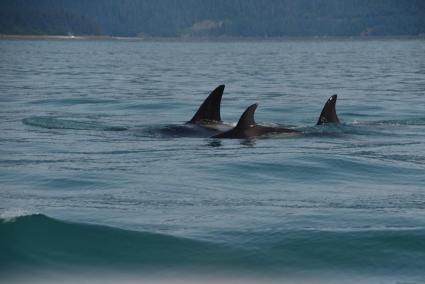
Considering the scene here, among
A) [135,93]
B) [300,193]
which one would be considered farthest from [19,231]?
[135,93]

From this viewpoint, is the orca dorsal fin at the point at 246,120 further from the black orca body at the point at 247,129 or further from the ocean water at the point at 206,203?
the ocean water at the point at 206,203

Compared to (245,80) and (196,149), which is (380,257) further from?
(245,80)

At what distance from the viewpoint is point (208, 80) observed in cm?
4094

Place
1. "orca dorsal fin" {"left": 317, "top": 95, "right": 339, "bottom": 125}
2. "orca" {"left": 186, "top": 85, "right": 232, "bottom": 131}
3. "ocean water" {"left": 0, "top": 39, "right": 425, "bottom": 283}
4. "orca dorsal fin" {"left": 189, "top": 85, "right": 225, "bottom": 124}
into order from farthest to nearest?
"orca dorsal fin" {"left": 317, "top": 95, "right": 339, "bottom": 125}
"orca" {"left": 186, "top": 85, "right": 232, "bottom": 131}
"orca dorsal fin" {"left": 189, "top": 85, "right": 225, "bottom": 124}
"ocean water" {"left": 0, "top": 39, "right": 425, "bottom": 283}

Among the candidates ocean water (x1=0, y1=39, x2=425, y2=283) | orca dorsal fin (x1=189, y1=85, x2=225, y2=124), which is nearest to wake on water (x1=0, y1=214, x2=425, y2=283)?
ocean water (x1=0, y1=39, x2=425, y2=283)

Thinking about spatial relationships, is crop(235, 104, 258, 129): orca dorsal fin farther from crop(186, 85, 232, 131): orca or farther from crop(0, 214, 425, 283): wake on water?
crop(0, 214, 425, 283): wake on water

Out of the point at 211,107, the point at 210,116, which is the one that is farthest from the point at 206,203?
the point at 210,116

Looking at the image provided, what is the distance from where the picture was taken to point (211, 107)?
1697cm

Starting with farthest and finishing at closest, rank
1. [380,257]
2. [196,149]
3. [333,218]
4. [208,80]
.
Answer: [208,80], [196,149], [333,218], [380,257]

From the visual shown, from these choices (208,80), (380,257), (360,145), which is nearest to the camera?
(380,257)

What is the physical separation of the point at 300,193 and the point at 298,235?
2.45 meters

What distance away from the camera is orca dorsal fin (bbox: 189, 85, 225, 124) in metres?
16.5

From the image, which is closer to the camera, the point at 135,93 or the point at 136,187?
the point at 136,187

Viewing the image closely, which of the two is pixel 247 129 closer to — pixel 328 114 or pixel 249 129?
pixel 249 129
